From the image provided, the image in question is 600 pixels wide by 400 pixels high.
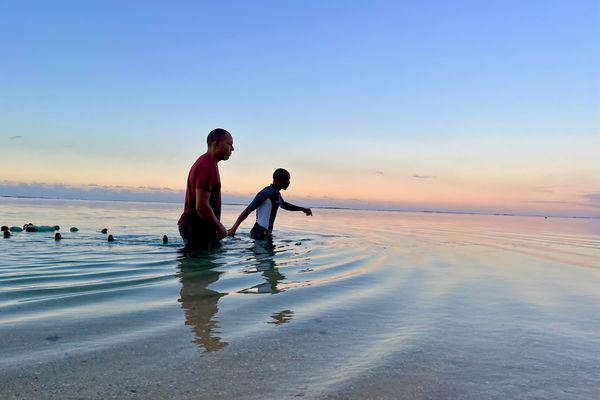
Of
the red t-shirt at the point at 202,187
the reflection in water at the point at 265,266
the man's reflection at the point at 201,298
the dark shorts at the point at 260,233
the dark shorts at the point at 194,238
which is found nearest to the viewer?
the man's reflection at the point at 201,298

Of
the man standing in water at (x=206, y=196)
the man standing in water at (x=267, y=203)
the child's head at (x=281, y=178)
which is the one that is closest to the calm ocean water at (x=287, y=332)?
the man standing in water at (x=206, y=196)

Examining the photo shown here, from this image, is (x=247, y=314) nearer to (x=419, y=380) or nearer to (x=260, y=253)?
(x=419, y=380)

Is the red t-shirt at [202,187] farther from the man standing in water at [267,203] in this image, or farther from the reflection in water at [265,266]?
the man standing in water at [267,203]

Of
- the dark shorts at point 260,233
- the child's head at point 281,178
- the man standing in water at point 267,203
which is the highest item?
the child's head at point 281,178

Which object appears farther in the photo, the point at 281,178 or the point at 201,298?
the point at 281,178

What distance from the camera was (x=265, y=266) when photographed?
24.1 feet

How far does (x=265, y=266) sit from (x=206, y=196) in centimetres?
158

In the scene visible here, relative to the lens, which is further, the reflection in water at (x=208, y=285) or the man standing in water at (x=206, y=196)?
the man standing in water at (x=206, y=196)

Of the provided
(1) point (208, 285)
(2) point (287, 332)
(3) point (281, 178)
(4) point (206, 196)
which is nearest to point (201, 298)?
(1) point (208, 285)

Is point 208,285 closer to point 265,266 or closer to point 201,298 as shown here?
point 201,298

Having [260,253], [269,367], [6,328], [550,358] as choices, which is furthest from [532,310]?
[260,253]

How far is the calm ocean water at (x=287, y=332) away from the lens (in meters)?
2.41

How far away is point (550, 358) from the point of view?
3080 millimetres

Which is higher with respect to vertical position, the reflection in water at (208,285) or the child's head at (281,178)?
the child's head at (281,178)
